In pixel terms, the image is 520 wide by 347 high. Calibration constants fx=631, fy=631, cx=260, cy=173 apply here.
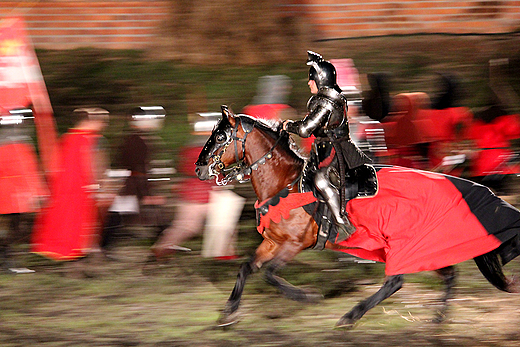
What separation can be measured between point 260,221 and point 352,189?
78 centimetres

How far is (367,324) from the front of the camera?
5.09m

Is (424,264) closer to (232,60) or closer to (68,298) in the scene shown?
(68,298)

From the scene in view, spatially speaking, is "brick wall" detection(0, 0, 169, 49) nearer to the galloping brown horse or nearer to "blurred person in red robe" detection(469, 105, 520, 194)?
"blurred person in red robe" detection(469, 105, 520, 194)

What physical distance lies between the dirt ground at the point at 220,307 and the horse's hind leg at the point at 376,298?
0.11 m

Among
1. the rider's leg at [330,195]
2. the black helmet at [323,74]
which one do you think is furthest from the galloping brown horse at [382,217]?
the black helmet at [323,74]

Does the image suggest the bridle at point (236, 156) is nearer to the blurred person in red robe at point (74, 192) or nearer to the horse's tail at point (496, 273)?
the horse's tail at point (496, 273)

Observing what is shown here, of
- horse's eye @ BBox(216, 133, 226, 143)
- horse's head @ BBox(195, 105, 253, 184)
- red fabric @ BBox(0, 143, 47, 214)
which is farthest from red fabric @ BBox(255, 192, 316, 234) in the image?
red fabric @ BBox(0, 143, 47, 214)

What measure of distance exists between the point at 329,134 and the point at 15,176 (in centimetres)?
353

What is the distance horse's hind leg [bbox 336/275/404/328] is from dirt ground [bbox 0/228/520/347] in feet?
0.36

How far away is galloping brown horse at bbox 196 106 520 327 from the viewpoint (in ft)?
15.8

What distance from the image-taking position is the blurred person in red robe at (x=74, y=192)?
256 inches

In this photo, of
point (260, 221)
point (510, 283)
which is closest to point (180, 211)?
point (260, 221)

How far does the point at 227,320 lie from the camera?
5035mm

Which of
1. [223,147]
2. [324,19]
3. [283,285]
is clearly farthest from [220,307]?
[324,19]
